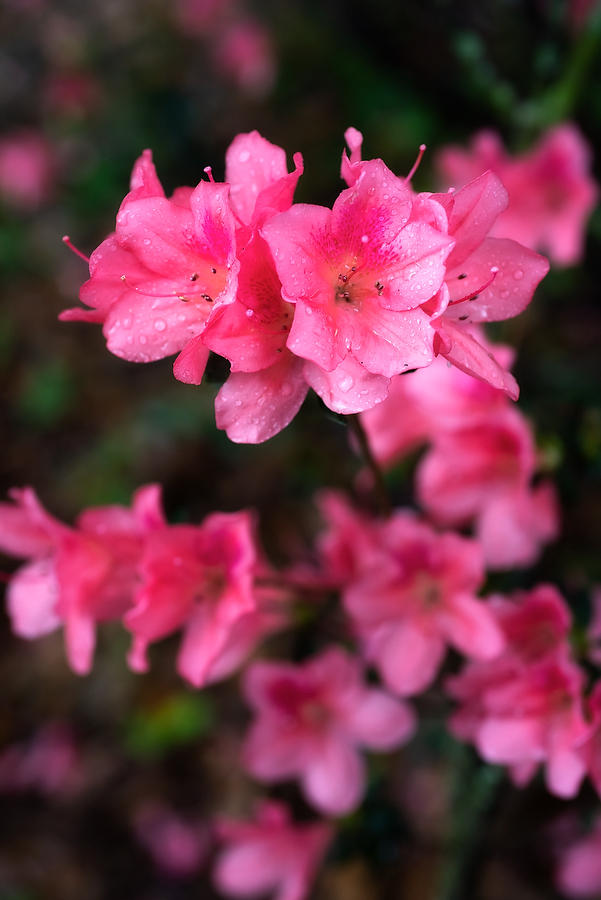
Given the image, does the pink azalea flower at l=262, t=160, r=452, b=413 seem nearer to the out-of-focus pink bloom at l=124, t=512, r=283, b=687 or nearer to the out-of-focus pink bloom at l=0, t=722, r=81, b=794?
the out-of-focus pink bloom at l=124, t=512, r=283, b=687

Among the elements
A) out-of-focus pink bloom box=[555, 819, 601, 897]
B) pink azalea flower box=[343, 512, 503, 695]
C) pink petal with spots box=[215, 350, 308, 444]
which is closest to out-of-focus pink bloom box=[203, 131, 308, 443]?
pink petal with spots box=[215, 350, 308, 444]

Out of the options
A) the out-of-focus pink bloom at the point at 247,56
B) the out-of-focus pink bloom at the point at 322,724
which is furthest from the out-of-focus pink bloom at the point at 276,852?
the out-of-focus pink bloom at the point at 247,56

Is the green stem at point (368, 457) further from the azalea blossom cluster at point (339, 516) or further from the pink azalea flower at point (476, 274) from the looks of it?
the pink azalea flower at point (476, 274)

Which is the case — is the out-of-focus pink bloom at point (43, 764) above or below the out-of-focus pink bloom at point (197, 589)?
below

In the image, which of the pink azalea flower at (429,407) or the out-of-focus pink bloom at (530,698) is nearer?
the out-of-focus pink bloom at (530,698)

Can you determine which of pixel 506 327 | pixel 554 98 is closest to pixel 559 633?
pixel 506 327

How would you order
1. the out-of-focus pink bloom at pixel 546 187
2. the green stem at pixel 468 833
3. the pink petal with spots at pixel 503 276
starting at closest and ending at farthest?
the pink petal with spots at pixel 503 276 < the green stem at pixel 468 833 < the out-of-focus pink bloom at pixel 546 187

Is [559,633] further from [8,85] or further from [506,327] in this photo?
[8,85]
